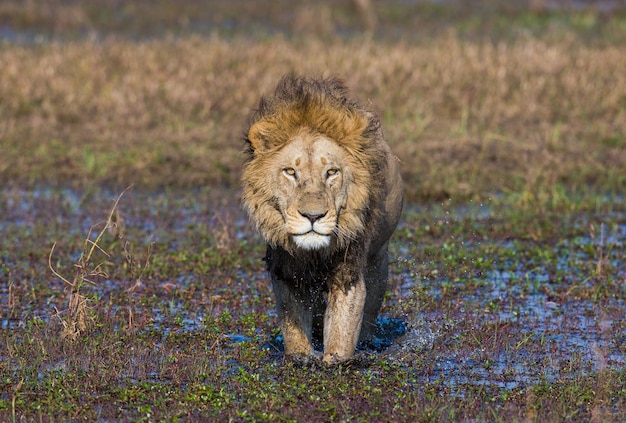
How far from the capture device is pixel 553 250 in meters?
8.80

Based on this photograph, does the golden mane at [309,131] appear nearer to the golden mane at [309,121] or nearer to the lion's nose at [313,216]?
the golden mane at [309,121]

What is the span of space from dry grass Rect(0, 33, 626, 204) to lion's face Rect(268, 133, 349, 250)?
15.5 ft

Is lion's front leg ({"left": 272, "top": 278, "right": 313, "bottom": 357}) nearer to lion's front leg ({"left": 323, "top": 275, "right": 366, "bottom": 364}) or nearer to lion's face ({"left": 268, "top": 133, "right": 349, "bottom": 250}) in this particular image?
lion's front leg ({"left": 323, "top": 275, "right": 366, "bottom": 364})

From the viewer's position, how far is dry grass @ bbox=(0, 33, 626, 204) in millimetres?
11281

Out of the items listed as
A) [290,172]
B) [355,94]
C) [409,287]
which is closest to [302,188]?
[290,172]

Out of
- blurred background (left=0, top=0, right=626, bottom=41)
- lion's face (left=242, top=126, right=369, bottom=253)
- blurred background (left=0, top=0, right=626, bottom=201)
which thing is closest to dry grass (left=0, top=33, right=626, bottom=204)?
blurred background (left=0, top=0, right=626, bottom=201)

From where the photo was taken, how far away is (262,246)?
8.88m

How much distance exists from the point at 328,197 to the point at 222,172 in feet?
20.6

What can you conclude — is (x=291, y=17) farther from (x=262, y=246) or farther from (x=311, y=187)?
(x=311, y=187)

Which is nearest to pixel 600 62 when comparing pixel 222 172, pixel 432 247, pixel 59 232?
pixel 222 172

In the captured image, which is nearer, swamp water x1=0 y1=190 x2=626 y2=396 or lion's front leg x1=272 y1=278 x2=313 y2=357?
lion's front leg x1=272 y1=278 x2=313 y2=357

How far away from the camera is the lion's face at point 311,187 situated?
5125 mm

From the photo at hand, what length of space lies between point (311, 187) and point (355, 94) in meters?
8.57

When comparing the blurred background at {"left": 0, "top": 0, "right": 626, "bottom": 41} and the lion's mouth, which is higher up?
the lion's mouth
